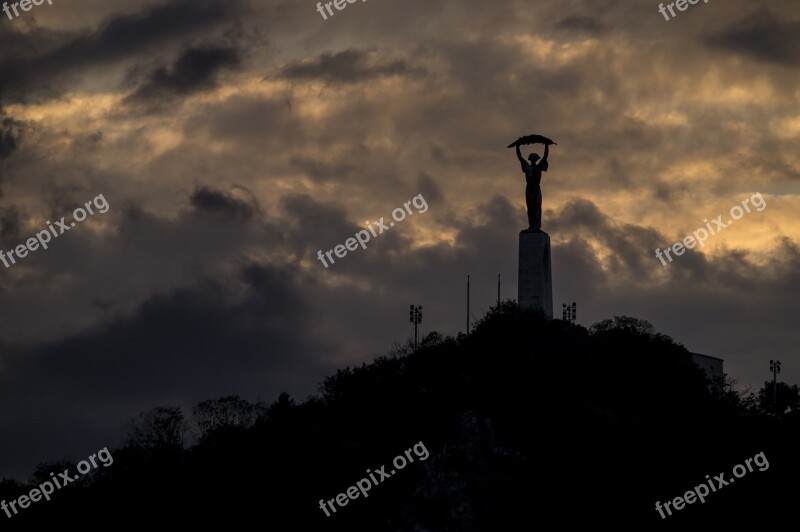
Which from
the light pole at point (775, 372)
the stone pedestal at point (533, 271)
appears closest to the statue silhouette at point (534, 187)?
the stone pedestal at point (533, 271)

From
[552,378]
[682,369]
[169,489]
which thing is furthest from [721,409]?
[169,489]

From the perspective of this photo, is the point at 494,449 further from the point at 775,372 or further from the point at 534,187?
the point at 775,372

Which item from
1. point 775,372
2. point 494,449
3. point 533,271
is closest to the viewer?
point 494,449

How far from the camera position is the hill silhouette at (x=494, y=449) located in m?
56.3

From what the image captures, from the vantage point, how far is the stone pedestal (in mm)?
65312

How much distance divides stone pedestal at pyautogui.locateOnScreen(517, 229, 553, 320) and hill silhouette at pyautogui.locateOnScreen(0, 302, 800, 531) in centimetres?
87

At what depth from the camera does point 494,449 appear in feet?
191

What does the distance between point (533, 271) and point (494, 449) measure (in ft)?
37.2

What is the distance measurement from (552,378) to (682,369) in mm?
9374

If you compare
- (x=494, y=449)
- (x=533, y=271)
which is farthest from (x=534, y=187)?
(x=494, y=449)

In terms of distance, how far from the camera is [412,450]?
197 ft

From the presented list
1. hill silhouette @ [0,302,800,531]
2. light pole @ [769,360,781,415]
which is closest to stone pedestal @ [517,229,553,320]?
hill silhouette @ [0,302,800,531]

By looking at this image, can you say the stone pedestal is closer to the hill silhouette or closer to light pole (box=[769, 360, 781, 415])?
the hill silhouette

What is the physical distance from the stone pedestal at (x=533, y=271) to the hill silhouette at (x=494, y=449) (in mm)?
869
